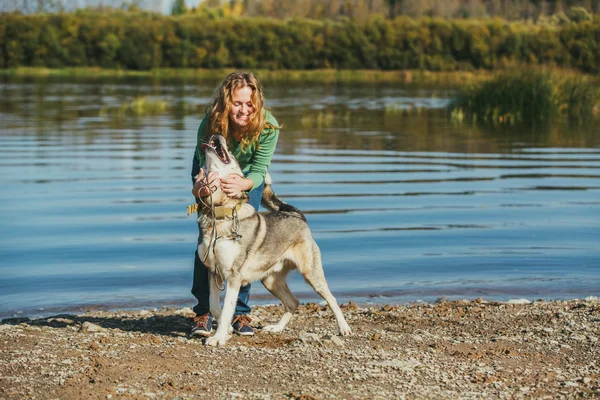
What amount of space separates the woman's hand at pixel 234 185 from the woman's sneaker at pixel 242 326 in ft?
4.29

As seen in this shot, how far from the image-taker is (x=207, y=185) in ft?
24.6

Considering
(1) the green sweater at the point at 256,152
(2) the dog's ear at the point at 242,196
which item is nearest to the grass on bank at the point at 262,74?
(1) the green sweater at the point at 256,152

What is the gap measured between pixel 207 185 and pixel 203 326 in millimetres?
1383

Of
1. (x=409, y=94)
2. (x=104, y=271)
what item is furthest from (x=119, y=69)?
(x=104, y=271)

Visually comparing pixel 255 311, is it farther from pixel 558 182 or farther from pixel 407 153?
pixel 407 153

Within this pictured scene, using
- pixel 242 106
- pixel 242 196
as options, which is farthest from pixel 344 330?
pixel 242 106

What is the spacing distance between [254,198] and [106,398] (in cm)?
266

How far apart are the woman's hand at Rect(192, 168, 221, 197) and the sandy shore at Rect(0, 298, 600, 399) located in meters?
1.27

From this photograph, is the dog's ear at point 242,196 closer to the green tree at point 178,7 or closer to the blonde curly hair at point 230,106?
the blonde curly hair at point 230,106

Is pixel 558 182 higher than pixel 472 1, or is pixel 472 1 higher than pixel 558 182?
pixel 472 1

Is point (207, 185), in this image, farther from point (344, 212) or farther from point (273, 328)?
point (344, 212)

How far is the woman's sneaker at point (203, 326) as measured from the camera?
8.11m

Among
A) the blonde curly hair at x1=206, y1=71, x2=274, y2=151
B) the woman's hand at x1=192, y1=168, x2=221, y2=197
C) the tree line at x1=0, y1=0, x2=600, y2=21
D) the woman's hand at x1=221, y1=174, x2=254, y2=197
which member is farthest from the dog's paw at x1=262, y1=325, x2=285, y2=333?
the tree line at x1=0, y1=0, x2=600, y2=21

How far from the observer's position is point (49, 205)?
1623 centimetres
